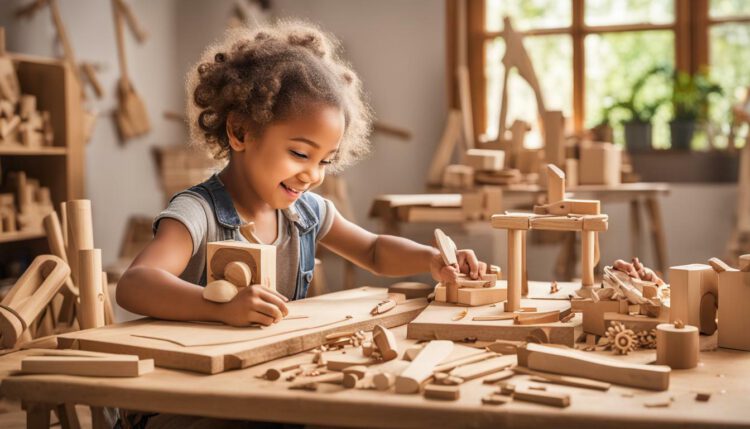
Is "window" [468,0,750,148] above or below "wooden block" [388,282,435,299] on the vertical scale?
above

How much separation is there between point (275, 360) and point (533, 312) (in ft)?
1.67

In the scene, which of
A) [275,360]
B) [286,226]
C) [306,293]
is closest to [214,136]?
[286,226]

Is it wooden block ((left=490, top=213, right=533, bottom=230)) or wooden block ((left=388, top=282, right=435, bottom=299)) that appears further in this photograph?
wooden block ((left=388, top=282, right=435, bottom=299))

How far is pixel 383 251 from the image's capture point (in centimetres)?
234

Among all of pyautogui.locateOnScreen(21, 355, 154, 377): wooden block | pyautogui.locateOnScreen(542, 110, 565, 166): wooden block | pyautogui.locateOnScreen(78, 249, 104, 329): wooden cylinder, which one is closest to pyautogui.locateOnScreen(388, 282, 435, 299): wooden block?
pyautogui.locateOnScreen(78, 249, 104, 329): wooden cylinder

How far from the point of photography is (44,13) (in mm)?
5672

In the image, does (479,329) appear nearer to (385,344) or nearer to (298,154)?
(385,344)

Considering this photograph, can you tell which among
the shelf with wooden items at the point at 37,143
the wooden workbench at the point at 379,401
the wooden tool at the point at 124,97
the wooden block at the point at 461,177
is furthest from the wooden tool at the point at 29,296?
the wooden tool at the point at 124,97

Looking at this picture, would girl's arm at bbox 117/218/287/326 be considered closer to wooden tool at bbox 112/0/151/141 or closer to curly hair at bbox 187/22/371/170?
curly hair at bbox 187/22/371/170

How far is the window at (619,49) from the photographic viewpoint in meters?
6.48

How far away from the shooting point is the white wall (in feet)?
20.7

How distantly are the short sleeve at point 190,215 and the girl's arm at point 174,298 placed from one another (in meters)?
0.07

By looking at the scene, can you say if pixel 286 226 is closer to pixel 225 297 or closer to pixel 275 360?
pixel 225 297

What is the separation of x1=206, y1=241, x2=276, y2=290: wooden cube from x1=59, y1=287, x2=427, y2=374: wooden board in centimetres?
10
